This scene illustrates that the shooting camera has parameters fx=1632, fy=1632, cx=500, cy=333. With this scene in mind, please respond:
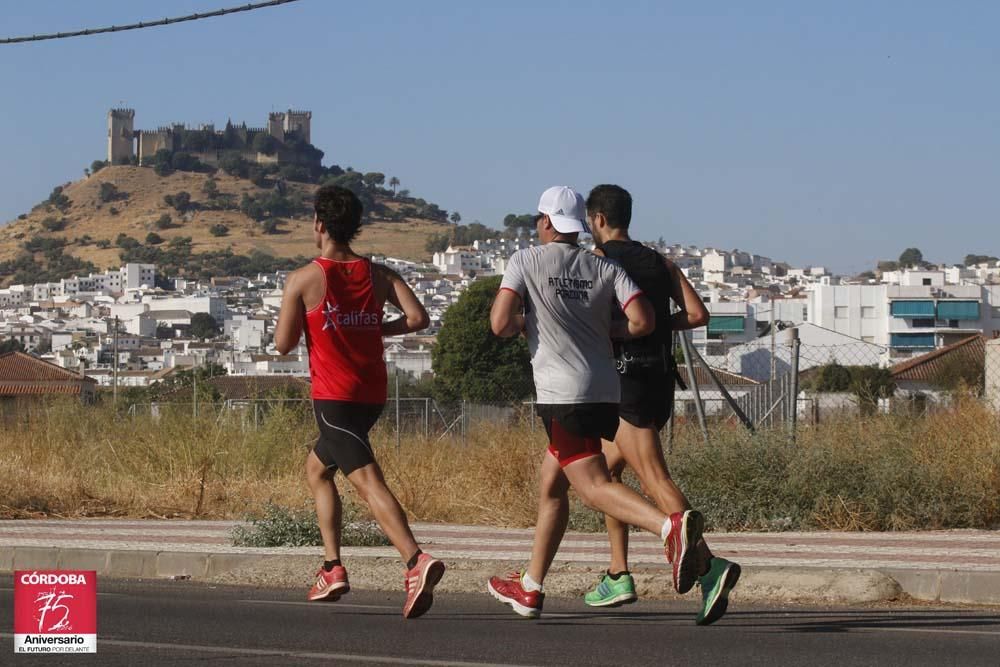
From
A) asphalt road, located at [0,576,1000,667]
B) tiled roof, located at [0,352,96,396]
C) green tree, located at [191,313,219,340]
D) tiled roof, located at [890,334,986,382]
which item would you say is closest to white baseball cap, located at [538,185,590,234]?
asphalt road, located at [0,576,1000,667]

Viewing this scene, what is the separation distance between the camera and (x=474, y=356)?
74.4m

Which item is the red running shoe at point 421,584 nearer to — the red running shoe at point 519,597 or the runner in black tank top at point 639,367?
the red running shoe at point 519,597

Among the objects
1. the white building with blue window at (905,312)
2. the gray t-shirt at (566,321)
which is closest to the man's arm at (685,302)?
the gray t-shirt at (566,321)

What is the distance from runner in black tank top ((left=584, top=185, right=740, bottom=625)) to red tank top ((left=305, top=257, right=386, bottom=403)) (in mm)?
1092

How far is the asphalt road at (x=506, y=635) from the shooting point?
628cm

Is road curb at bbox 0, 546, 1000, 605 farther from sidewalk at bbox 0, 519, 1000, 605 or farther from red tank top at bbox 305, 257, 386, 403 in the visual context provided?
red tank top at bbox 305, 257, 386, 403

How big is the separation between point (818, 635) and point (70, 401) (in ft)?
37.3

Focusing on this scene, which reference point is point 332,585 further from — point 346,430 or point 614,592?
point 614,592

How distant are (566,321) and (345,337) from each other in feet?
3.39

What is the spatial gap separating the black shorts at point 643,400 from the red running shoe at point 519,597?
890 mm

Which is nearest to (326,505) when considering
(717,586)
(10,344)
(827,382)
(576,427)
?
(576,427)

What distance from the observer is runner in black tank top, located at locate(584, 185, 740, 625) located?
7305 millimetres

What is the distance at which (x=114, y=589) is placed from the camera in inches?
349

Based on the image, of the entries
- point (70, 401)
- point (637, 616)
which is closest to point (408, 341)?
point (70, 401)
